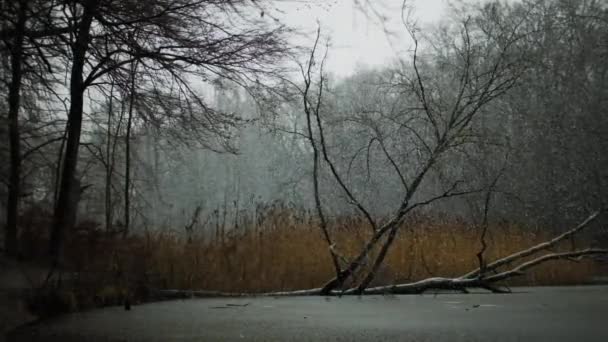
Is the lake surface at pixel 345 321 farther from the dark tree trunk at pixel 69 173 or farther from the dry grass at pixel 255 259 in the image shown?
the dark tree trunk at pixel 69 173

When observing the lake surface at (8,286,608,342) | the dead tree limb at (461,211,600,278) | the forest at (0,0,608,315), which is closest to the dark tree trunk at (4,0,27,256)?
the forest at (0,0,608,315)

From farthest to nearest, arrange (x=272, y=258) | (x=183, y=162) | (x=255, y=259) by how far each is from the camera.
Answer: (x=183, y=162) < (x=272, y=258) < (x=255, y=259)

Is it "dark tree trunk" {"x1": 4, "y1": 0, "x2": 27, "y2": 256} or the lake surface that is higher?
"dark tree trunk" {"x1": 4, "y1": 0, "x2": 27, "y2": 256}

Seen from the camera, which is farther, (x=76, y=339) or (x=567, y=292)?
(x=567, y=292)

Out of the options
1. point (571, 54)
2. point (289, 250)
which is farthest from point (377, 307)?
point (571, 54)

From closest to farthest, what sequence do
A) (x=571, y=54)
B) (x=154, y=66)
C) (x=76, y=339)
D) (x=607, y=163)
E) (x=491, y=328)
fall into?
(x=76, y=339), (x=491, y=328), (x=154, y=66), (x=607, y=163), (x=571, y=54)

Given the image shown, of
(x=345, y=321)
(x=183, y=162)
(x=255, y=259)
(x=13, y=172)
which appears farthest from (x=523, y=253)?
(x=13, y=172)

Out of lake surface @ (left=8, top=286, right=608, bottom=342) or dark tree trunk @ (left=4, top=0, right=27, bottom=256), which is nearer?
lake surface @ (left=8, top=286, right=608, bottom=342)

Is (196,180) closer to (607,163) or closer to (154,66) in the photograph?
(607,163)

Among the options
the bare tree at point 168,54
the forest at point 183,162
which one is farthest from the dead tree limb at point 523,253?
the bare tree at point 168,54

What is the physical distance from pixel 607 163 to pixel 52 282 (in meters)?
11.1

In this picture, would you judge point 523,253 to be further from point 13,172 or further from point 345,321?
point 13,172

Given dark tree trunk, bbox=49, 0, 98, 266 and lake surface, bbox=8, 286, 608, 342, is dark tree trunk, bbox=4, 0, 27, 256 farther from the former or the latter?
lake surface, bbox=8, 286, 608, 342

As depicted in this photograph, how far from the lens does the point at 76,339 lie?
365 centimetres
